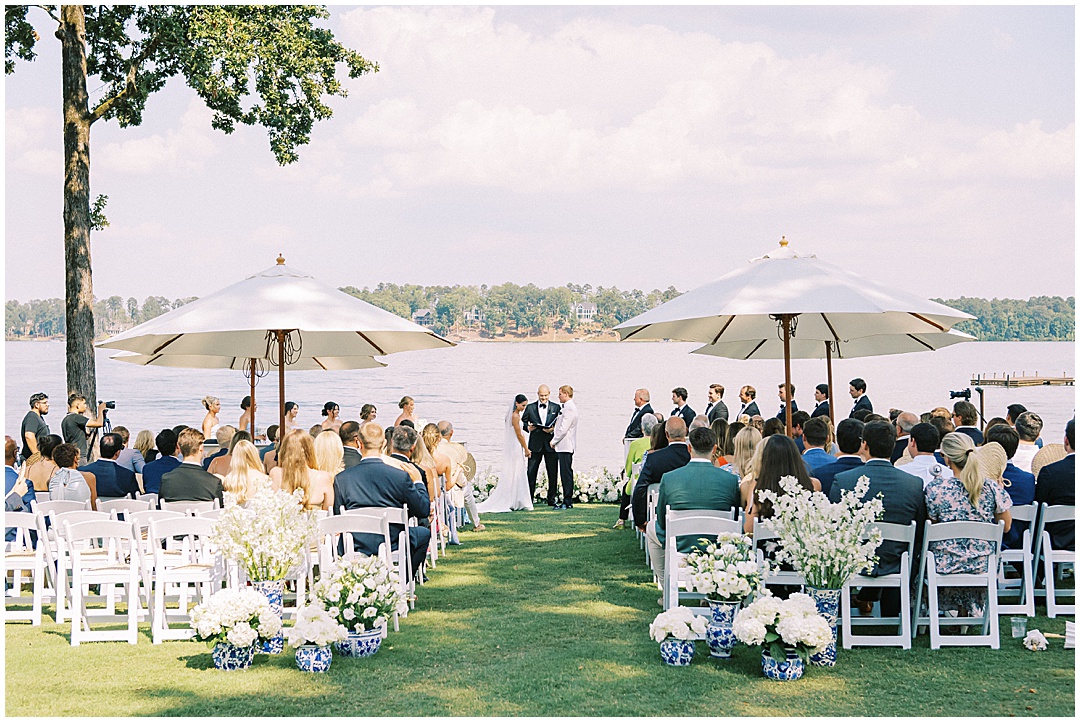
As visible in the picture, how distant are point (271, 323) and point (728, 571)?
11.9 ft

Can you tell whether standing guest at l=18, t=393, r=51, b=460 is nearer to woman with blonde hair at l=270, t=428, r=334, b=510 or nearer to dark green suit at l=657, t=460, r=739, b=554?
woman with blonde hair at l=270, t=428, r=334, b=510

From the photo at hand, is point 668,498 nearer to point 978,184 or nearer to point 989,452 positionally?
point 989,452

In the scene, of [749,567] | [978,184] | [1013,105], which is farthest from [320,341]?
[978,184]

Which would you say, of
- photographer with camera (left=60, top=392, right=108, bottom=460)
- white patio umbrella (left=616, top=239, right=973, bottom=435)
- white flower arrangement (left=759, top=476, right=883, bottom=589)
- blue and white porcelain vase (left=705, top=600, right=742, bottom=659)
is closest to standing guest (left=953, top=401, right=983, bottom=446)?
white patio umbrella (left=616, top=239, right=973, bottom=435)

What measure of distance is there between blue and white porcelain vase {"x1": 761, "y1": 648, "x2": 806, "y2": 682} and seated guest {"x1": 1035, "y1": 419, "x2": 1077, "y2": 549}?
2.64 metres

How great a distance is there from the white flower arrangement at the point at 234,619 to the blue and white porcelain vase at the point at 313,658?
30 centimetres

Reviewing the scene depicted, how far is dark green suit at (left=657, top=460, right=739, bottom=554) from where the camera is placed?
7102 millimetres

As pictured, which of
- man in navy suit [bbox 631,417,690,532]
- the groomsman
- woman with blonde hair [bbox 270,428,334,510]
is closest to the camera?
woman with blonde hair [bbox 270,428,334,510]

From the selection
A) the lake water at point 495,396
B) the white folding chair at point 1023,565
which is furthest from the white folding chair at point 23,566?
the lake water at point 495,396

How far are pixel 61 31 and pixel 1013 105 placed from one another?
57958mm

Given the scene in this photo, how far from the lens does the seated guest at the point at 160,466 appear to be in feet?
29.4

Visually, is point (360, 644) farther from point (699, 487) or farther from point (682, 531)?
point (699, 487)

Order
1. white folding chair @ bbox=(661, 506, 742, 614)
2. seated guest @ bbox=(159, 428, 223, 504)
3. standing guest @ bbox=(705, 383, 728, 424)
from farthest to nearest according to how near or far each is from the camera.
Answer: standing guest @ bbox=(705, 383, 728, 424), seated guest @ bbox=(159, 428, 223, 504), white folding chair @ bbox=(661, 506, 742, 614)

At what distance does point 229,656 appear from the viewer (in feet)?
19.3
